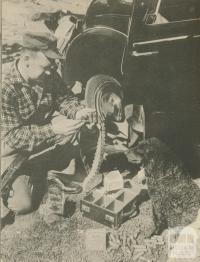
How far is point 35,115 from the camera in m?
2.66

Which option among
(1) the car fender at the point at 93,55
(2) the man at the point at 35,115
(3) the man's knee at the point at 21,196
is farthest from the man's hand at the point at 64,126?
(3) the man's knee at the point at 21,196

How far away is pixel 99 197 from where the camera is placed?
2635 mm

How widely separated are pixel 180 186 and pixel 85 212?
0.60 meters

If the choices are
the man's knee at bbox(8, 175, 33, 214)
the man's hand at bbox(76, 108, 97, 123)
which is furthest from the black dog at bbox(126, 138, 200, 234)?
the man's knee at bbox(8, 175, 33, 214)

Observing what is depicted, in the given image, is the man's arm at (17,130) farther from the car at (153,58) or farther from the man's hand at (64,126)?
the car at (153,58)

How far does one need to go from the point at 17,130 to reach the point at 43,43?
1.82ft

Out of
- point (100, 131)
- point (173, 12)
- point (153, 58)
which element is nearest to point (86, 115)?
point (100, 131)

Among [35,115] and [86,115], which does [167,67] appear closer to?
[86,115]

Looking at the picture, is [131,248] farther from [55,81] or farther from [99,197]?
[55,81]

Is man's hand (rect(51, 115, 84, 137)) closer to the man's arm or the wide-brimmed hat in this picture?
the man's arm

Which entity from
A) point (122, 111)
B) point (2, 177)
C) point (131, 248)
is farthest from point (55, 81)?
point (131, 248)

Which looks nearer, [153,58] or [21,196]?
[21,196]

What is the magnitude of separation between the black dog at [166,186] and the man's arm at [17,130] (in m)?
0.53

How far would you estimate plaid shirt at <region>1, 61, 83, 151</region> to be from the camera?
2.62 meters
